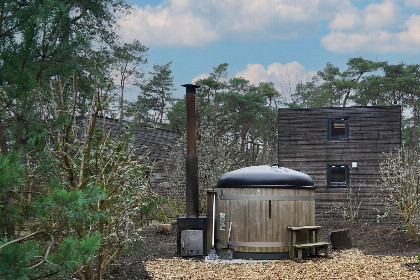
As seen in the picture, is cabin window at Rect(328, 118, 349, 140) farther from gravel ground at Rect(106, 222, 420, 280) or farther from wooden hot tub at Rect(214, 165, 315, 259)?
wooden hot tub at Rect(214, 165, 315, 259)

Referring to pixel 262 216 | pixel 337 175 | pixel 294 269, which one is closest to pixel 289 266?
pixel 294 269

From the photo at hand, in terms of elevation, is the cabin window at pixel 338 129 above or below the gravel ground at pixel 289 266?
above

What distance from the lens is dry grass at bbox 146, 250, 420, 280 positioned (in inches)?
334

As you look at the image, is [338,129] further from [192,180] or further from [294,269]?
[294,269]

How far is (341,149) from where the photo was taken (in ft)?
61.3

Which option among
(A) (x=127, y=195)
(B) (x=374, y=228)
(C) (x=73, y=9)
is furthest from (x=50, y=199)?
(C) (x=73, y=9)

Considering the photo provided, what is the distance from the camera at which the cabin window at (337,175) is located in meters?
18.6

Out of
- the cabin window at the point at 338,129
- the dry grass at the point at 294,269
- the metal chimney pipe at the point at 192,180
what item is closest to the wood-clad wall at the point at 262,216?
the dry grass at the point at 294,269

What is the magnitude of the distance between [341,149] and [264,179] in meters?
9.46

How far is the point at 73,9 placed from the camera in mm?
17703

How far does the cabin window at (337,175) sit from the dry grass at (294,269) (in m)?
8.26

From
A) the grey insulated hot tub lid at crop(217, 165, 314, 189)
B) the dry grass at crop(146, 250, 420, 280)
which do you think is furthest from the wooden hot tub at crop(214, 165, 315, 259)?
the dry grass at crop(146, 250, 420, 280)

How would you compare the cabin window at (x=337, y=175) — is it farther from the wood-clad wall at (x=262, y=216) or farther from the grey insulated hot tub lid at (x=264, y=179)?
the wood-clad wall at (x=262, y=216)

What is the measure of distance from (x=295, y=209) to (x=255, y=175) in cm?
117
